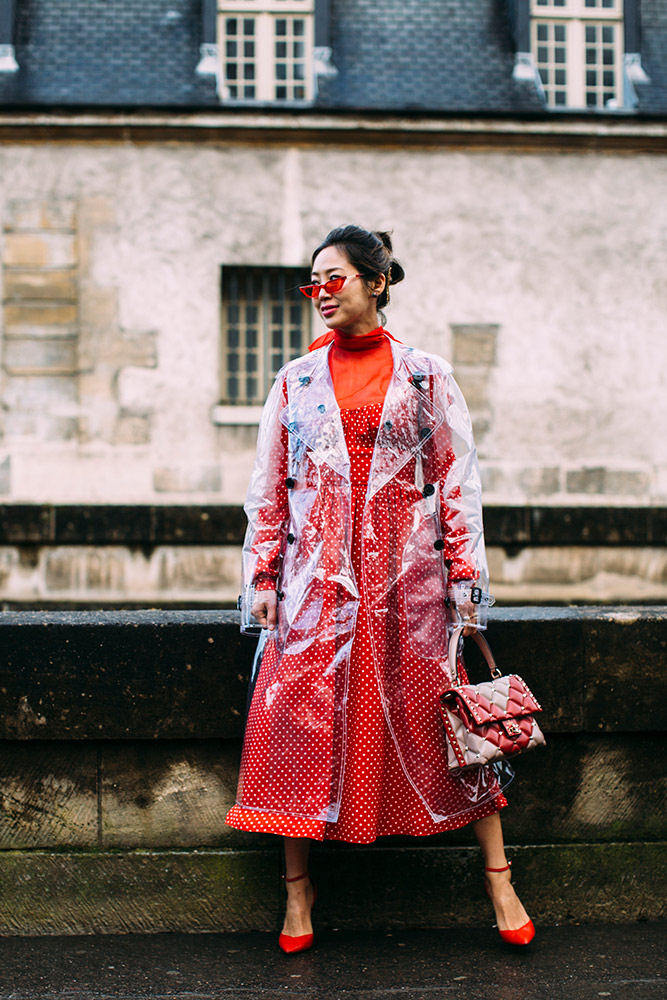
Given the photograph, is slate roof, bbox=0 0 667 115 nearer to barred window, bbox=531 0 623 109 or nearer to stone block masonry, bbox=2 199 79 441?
barred window, bbox=531 0 623 109

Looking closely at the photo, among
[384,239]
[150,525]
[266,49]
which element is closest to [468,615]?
[384,239]

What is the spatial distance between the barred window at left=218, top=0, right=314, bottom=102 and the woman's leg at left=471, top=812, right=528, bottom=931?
10.5 meters

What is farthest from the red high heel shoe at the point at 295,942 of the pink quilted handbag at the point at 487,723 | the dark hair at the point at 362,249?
the dark hair at the point at 362,249

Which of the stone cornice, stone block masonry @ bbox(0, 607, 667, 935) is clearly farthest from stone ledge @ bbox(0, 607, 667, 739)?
the stone cornice

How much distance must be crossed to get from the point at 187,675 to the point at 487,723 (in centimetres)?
101

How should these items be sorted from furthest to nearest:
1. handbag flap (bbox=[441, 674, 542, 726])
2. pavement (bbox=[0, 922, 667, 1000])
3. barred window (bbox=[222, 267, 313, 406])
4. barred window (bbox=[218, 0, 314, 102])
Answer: barred window (bbox=[218, 0, 314, 102]), barred window (bbox=[222, 267, 313, 406]), handbag flap (bbox=[441, 674, 542, 726]), pavement (bbox=[0, 922, 667, 1000])

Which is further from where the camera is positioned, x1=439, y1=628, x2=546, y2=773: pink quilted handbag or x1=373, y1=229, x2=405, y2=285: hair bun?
x1=373, y1=229, x2=405, y2=285: hair bun

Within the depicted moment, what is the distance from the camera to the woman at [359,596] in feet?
10.4

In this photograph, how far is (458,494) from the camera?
10.9 feet

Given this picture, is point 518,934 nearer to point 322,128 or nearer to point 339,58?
point 322,128

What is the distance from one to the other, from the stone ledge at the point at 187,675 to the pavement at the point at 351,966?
63 cm

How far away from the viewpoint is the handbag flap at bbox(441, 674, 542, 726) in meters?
3.05

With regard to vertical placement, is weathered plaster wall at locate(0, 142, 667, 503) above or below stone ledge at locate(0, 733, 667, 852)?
above

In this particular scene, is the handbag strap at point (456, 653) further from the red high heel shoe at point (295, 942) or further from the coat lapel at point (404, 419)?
the red high heel shoe at point (295, 942)
